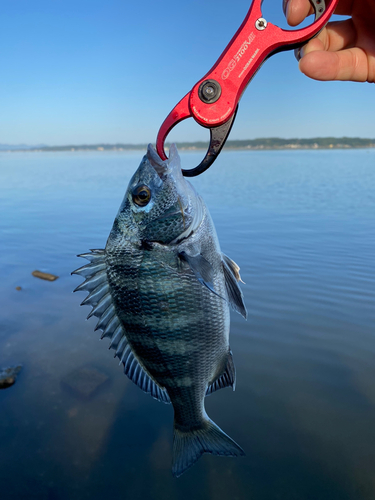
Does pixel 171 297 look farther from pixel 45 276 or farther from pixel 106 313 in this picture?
pixel 45 276

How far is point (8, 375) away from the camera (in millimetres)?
4688

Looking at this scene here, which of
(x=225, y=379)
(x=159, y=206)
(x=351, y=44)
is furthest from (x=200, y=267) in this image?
(x=351, y=44)

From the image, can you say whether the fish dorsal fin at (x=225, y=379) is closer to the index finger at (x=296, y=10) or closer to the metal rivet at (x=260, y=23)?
the metal rivet at (x=260, y=23)

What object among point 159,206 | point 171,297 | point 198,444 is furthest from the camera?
point 198,444

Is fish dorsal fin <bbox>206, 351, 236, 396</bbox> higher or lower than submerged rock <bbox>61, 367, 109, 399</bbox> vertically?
higher

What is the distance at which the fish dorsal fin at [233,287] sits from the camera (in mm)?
2193

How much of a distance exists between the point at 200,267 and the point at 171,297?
0.24 metres

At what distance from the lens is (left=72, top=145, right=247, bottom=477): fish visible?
209 centimetres

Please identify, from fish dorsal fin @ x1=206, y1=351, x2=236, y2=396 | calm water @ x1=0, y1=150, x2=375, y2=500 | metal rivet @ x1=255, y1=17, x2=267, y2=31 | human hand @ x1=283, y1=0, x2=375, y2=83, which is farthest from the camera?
calm water @ x1=0, y1=150, x2=375, y2=500

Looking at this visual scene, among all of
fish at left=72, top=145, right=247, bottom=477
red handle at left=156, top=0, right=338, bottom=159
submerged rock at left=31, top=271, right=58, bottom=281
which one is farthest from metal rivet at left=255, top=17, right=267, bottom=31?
submerged rock at left=31, top=271, right=58, bottom=281

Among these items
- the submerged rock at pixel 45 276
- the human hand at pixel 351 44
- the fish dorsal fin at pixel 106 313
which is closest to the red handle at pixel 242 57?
the human hand at pixel 351 44

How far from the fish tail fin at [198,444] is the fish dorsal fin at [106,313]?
0.39 metres

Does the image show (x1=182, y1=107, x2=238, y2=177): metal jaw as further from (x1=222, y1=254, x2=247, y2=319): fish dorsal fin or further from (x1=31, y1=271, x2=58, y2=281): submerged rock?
(x1=31, y1=271, x2=58, y2=281): submerged rock

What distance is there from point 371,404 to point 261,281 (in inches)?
138
